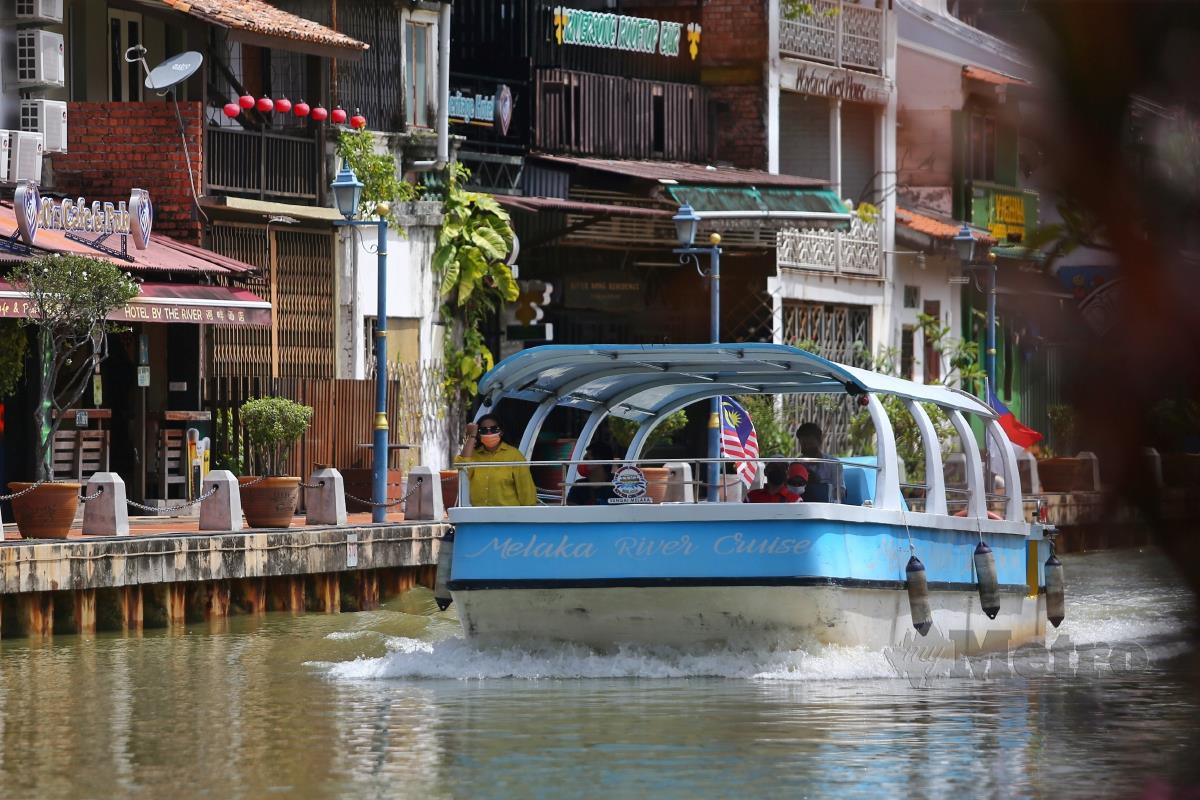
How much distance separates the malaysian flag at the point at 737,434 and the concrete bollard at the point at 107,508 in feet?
19.5

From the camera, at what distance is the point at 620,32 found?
39250 millimetres

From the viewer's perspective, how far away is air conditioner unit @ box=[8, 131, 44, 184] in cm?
2706

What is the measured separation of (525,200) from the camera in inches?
1404

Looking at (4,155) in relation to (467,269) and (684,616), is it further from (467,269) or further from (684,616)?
(684,616)

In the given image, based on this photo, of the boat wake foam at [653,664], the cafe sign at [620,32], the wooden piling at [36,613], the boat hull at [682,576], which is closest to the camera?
the boat hull at [682,576]

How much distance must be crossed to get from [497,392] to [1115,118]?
15854 millimetres

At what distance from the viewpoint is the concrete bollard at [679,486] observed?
18.0 m

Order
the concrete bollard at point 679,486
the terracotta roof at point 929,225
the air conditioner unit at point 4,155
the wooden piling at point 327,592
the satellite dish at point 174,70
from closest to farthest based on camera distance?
1. the concrete bollard at point 679,486
2. the wooden piling at point 327,592
3. the air conditioner unit at point 4,155
4. the satellite dish at point 174,70
5. the terracotta roof at point 929,225

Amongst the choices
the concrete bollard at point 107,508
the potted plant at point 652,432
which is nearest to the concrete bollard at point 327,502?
the concrete bollard at point 107,508

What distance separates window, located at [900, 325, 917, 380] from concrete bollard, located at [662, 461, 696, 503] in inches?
734

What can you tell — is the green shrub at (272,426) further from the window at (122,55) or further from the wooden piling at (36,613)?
the wooden piling at (36,613)

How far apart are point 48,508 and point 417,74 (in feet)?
49.0

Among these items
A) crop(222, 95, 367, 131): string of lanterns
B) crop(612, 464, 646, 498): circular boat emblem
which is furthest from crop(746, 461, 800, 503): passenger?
crop(222, 95, 367, 131): string of lanterns

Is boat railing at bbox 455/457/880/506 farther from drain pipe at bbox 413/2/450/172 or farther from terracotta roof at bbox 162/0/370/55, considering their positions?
drain pipe at bbox 413/2/450/172
